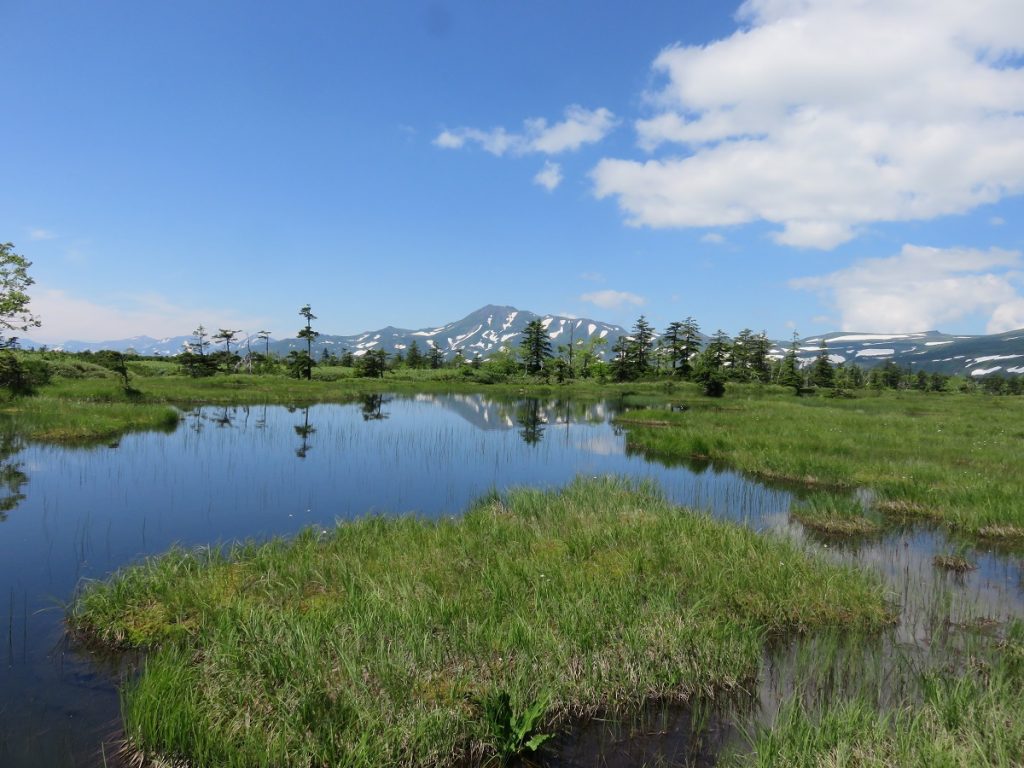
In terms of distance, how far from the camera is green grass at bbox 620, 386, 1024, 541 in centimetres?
1358

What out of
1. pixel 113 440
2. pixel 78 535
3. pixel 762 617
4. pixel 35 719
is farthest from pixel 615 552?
pixel 113 440

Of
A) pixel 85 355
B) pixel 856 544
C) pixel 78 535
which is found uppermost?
pixel 85 355

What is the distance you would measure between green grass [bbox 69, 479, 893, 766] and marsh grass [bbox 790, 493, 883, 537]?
135 inches

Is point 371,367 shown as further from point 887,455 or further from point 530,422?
point 887,455

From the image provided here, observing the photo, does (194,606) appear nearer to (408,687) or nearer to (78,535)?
(408,687)

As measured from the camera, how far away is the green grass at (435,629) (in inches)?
195

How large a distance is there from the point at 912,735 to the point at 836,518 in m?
9.54

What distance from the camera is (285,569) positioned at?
8.43 meters

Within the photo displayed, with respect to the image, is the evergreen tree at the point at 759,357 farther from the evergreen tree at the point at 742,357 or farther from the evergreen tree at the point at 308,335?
the evergreen tree at the point at 308,335

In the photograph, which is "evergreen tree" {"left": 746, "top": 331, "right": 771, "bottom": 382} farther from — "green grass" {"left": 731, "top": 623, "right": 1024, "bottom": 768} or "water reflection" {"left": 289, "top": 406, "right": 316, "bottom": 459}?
"green grass" {"left": 731, "top": 623, "right": 1024, "bottom": 768}

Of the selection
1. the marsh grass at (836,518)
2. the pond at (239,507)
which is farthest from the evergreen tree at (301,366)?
the marsh grass at (836,518)

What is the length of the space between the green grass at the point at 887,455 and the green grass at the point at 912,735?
9862mm

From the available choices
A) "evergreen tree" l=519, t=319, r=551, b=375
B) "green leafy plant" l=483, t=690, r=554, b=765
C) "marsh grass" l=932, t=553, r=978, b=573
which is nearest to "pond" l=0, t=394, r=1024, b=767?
"marsh grass" l=932, t=553, r=978, b=573

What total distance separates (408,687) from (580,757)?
6.22 ft
